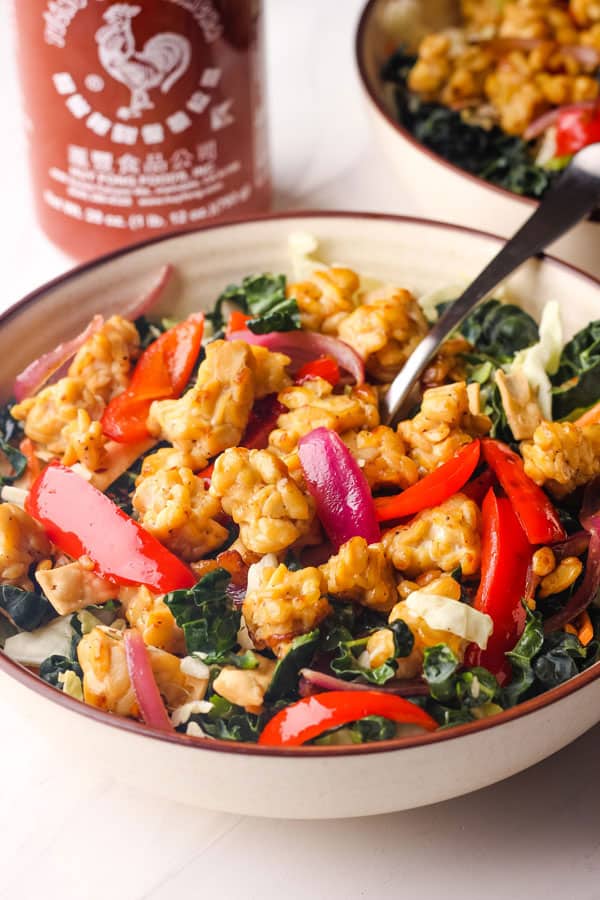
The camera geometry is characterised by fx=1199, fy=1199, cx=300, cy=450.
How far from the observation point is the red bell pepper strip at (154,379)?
249cm

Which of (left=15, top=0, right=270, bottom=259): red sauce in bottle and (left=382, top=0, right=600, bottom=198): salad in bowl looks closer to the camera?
(left=15, top=0, right=270, bottom=259): red sauce in bottle

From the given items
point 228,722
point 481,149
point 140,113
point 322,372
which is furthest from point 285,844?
point 481,149

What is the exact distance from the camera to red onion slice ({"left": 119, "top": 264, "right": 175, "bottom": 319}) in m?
2.83

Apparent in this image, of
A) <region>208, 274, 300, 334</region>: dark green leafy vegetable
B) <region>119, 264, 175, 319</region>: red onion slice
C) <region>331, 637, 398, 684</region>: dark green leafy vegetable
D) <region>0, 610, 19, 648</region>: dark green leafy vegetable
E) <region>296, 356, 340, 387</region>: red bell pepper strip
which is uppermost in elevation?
<region>119, 264, 175, 319</region>: red onion slice

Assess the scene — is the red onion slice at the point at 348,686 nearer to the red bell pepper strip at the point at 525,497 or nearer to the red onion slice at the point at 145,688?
the red onion slice at the point at 145,688

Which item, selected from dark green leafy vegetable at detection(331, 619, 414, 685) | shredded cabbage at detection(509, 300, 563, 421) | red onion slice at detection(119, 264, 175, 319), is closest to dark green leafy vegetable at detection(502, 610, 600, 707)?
dark green leafy vegetable at detection(331, 619, 414, 685)

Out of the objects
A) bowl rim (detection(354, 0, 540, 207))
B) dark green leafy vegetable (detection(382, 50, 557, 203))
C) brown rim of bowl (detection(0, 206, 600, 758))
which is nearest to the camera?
brown rim of bowl (detection(0, 206, 600, 758))

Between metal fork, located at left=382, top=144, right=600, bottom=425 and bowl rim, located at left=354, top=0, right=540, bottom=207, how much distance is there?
4.8 inches

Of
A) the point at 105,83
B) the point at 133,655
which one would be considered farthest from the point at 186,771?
the point at 105,83

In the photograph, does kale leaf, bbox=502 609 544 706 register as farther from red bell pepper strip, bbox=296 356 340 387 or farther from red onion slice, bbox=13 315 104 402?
red onion slice, bbox=13 315 104 402

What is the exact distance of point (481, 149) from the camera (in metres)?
3.47

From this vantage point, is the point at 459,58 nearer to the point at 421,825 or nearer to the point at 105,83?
the point at 105,83

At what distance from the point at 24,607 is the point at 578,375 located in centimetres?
127

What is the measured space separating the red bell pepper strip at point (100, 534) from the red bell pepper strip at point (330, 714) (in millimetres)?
348
